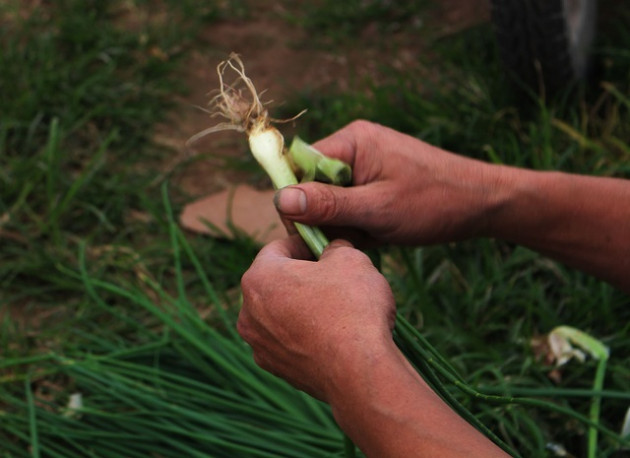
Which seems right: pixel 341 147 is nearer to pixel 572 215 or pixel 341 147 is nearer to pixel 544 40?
pixel 572 215

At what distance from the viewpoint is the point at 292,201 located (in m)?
1.39

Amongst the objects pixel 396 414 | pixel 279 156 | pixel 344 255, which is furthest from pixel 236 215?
pixel 396 414

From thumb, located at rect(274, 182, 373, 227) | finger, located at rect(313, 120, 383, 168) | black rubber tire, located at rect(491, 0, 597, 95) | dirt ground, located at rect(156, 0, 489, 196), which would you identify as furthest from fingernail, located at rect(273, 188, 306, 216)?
dirt ground, located at rect(156, 0, 489, 196)

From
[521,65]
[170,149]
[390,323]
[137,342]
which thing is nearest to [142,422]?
[137,342]

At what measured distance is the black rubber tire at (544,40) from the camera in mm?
2312

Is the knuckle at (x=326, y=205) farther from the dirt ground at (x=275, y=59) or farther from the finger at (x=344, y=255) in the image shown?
the dirt ground at (x=275, y=59)

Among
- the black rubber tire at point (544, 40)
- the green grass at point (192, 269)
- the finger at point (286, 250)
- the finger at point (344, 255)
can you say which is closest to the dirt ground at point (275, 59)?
the green grass at point (192, 269)

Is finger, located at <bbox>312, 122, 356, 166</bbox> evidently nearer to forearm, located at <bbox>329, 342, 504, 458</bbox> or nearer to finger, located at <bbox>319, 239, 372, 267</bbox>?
finger, located at <bbox>319, 239, 372, 267</bbox>

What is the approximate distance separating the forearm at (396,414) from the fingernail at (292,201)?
32 centimetres

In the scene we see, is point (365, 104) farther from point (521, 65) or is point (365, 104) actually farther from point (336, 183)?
point (336, 183)

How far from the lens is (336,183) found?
1503mm

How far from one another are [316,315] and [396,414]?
0.58 feet

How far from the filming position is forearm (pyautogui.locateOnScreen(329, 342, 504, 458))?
109 cm

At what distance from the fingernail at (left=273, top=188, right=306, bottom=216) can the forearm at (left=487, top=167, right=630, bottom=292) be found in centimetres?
43
